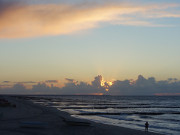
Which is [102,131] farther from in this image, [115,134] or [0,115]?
[0,115]

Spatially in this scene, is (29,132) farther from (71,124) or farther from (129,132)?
(129,132)

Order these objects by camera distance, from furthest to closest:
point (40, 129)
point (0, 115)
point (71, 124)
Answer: point (0, 115), point (71, 124), point (40, 129)

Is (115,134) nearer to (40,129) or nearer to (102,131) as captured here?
(102,131)

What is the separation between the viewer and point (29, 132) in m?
31.3

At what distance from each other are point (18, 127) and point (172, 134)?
22.2 m

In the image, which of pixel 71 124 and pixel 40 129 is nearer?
pixel 40 129

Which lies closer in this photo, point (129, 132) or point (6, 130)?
point (6, 130)

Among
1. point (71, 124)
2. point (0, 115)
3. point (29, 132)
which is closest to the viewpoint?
point (29, 132)

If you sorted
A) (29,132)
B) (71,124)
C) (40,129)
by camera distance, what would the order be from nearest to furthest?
(29,132)
(40,129)
(71,124)

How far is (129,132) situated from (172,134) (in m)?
6.52

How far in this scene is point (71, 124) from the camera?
37625 mm

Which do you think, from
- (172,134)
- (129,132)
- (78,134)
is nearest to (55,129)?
(78,134)

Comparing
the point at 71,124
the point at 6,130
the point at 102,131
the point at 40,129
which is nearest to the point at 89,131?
the point at 102,131

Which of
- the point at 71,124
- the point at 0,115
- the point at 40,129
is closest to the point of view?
the point at 40,129
